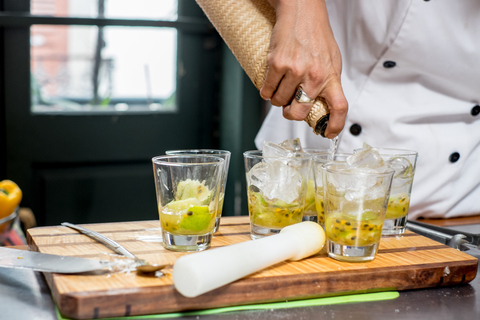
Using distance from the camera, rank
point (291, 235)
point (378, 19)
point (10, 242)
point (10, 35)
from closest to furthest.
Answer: point (291, 235) → point (378, 19) → point (10, 242) → point (10, 35)

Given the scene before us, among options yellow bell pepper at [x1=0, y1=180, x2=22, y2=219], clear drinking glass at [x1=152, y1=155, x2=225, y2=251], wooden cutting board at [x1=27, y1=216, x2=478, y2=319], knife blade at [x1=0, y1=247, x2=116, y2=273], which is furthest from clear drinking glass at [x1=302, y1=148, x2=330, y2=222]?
yellow bell pepper at [x1=0, y1=180, x2=22, y2=219]

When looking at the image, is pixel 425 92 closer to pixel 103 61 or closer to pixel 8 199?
pixel 8 199

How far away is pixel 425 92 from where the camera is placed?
5.11 ft

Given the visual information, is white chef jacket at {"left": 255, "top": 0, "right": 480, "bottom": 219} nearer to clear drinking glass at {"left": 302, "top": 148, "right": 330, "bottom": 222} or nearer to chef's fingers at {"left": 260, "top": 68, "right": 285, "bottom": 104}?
clear drinking glass at {"left": 302, "top": 148, "right": 330, "bottom": 222}

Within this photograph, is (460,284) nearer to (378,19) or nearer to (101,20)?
(378,19)

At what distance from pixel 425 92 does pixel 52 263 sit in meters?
1.09

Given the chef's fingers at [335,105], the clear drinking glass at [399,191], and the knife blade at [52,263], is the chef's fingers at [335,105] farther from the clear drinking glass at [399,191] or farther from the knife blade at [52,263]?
the knife blade at [52,263]

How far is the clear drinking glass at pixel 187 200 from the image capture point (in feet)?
3.44

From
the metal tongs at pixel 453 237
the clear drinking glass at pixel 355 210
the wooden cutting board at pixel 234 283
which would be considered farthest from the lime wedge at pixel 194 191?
the metal tongs at pixel 453 237

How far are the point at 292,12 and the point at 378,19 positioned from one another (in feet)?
1.60

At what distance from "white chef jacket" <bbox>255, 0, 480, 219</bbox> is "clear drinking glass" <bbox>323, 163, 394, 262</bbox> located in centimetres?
55

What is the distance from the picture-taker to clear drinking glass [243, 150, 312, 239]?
114 cm

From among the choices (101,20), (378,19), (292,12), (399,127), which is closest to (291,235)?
(292,12)

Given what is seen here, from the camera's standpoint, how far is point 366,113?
62.3 inches
